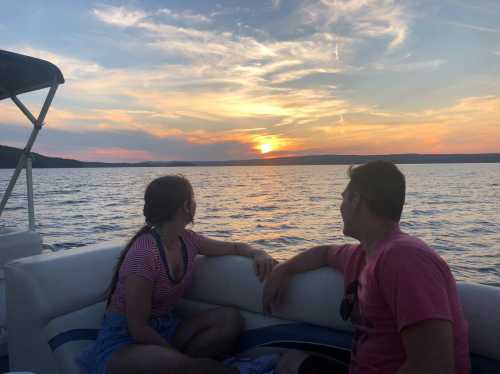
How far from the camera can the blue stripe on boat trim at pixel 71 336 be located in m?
2.22

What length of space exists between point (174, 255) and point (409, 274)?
4.37 feet

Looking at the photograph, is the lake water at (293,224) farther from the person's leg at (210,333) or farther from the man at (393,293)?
the man at (393,293)

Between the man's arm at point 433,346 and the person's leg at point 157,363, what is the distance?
3.15 ft

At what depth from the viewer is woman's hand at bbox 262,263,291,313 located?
2170 millimetres

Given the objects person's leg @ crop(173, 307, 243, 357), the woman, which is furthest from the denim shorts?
person's leg @ crop(173, 307, 243, 357)

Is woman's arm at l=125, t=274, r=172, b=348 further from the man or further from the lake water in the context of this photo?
the lake water

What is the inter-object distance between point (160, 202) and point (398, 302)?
4.18 ft

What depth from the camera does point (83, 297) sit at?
244 cm

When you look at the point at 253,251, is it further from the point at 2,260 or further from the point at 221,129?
the point at 221,129

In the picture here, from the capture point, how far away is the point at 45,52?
757 centimetres

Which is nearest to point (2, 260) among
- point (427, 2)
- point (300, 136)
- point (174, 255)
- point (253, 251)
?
point (174, 255)

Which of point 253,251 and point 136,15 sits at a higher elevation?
point 136,15

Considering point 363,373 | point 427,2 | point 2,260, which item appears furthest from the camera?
point 427,2

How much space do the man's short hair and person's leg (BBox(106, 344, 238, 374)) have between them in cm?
98
